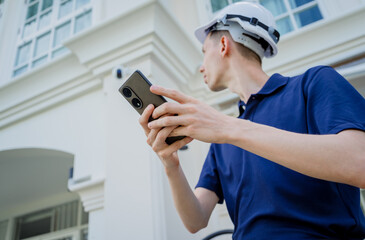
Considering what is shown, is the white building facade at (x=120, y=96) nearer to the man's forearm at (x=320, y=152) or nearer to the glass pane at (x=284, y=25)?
the glass pane at (x=284, y=25)

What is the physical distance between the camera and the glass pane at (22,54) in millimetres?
3897

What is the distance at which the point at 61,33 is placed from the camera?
3723 mm

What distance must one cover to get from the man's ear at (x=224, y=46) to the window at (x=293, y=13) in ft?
6.45

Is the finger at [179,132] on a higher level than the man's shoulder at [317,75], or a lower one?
lower

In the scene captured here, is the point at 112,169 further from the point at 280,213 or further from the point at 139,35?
the point at 280,213

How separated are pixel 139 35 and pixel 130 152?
102 cm

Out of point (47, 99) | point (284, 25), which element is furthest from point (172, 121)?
point (284, 25)

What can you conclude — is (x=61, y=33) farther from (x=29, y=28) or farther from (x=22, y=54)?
(x=29, y=28)

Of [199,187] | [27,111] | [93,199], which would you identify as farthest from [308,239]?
[27,111]

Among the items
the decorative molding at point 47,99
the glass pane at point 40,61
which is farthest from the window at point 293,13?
the glass pane at point 40,61

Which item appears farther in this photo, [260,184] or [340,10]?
[340,10]

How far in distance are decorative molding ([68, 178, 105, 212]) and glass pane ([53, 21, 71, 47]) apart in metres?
2.37

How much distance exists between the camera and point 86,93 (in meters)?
2.70

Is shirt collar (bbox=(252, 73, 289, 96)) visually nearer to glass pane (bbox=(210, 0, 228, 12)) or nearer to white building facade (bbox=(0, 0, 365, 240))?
white building facade (bbox=(0, 0, 365, 240))
